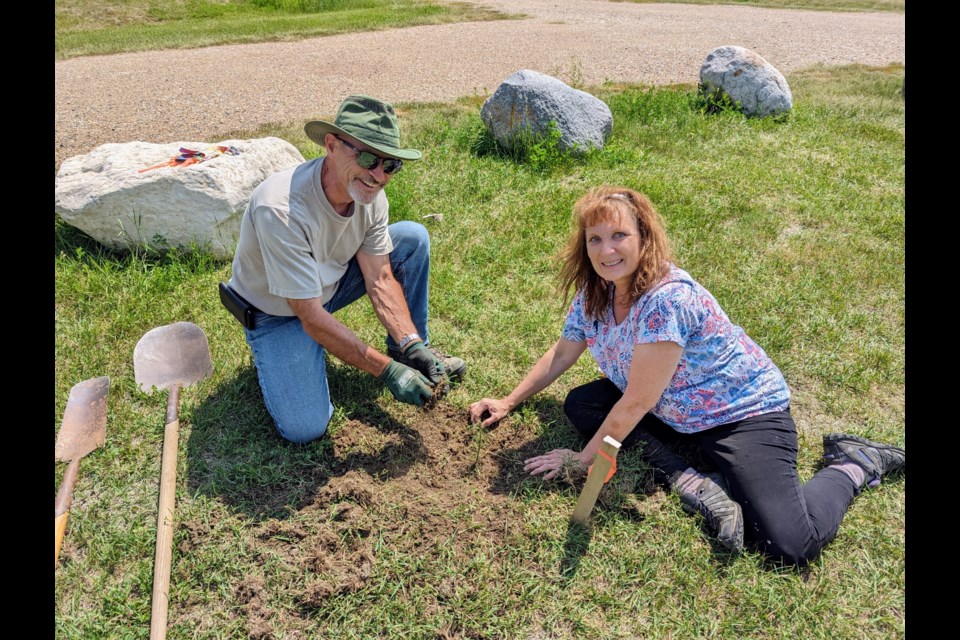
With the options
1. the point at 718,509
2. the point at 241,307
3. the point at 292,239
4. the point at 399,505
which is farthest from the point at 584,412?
the point at 241,307

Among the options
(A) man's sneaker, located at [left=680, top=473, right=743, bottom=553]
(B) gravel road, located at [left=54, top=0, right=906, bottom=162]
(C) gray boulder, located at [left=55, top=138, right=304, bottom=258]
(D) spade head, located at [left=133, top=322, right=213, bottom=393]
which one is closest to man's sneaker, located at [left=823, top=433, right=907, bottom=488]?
(A) man's sneaker, located at [left=680, top=473, right=743, bottom=553]

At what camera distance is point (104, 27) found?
43.2ft

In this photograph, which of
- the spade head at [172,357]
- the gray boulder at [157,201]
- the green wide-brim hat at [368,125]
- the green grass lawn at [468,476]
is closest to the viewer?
the green grass lawn at [468,476]

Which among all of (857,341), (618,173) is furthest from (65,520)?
(618,173)

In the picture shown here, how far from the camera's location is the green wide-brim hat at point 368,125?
2.75 metres

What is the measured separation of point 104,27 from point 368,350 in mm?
13835

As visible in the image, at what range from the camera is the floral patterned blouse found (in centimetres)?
252

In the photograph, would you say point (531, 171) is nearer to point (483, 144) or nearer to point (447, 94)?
point (483, 144)

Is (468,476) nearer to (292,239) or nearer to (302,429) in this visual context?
(302,429)

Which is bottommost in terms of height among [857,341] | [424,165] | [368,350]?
[857,341]

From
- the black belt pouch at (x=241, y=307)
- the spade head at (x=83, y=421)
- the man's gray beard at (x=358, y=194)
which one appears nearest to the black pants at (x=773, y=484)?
the man's gray beard at (x=358, y=194)

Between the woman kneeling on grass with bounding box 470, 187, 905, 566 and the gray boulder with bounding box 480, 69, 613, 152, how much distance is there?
375cm

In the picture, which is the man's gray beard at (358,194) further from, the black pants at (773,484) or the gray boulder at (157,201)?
the gray boulder at (157,201)

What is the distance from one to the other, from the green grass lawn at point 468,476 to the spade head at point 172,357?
86 mm
